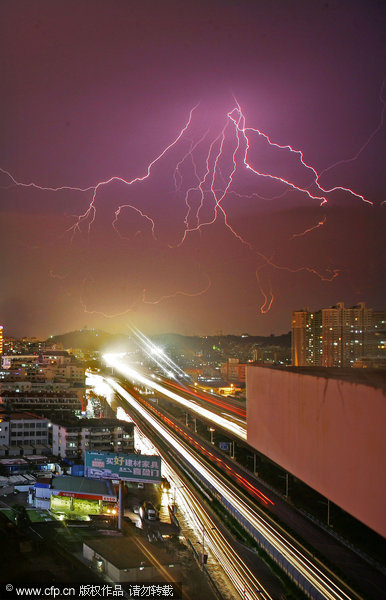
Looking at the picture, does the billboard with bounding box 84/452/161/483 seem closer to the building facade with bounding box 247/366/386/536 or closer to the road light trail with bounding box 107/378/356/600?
the road light trail with bounding box 107/378/356/600

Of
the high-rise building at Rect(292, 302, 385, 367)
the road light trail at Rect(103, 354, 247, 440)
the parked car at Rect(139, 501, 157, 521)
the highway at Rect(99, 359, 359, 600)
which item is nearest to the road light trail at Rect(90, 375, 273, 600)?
the highway at Rect(99, 359, 359, 600)

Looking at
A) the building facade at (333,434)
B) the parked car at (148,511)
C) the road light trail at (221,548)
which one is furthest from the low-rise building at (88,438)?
the building facade at (333,434)

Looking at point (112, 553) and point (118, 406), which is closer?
point (112, 553)

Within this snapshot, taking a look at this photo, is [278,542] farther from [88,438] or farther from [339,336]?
[339,336]

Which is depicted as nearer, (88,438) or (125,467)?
(125,467)

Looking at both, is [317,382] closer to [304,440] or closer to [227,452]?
[304,440]

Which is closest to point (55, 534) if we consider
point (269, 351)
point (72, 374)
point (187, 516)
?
point (187, 516)

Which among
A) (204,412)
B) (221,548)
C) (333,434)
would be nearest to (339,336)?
(204,412)
